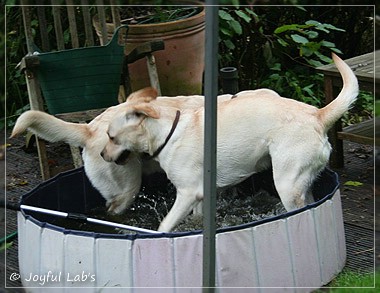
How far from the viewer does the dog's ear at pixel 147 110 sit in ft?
11.8

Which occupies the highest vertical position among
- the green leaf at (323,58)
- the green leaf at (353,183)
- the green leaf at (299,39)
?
the green leaf at (299,39)

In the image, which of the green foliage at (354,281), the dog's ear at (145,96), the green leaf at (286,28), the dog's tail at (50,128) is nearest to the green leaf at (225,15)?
the green leaf at (286,28)

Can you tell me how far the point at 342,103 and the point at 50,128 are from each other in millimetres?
1363

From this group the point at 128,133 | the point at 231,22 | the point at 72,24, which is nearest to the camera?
the point at 128,133

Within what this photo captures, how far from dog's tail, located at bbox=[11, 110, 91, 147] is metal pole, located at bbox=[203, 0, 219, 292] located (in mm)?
1255

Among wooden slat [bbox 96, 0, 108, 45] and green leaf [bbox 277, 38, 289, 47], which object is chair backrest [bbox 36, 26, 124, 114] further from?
green leaf [bbox 277, 38, 289, 47]

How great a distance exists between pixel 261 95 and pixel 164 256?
103cm

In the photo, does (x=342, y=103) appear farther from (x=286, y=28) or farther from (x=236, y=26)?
(x=236, y=26)

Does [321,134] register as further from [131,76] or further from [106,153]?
[131,76]

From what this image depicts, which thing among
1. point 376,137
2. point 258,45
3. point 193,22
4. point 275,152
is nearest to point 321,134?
point 275,152

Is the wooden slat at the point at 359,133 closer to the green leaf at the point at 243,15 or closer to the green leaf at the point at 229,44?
the green leaf at the point at 243,15

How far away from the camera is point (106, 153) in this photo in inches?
149

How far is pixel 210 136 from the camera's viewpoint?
8.68ft

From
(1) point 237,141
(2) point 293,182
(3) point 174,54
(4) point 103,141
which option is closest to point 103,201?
(4) point 103,141
